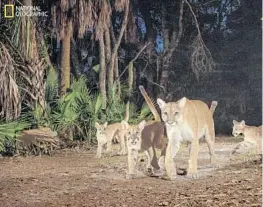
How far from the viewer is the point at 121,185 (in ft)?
13.1

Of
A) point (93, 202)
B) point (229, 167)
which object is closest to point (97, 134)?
point (229, 167)

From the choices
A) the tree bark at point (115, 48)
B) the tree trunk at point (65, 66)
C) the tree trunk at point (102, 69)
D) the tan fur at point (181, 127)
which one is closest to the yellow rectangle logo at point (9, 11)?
the tree trunk at point (65, 66)

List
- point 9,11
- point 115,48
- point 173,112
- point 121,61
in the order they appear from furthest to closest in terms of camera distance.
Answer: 1. point 121,61
2. point 115,48
3. point 9,11
4. point 173,112

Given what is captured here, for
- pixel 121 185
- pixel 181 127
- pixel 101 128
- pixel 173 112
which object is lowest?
pixel 121 185

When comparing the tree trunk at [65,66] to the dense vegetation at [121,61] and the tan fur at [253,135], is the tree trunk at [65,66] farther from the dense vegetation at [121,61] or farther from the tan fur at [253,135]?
the tan fur at [253,135]

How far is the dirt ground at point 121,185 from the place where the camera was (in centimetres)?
324

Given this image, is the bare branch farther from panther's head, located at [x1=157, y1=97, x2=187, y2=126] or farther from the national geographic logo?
panther's head, located at [x1=157, y1=97, x2=187, y2=126]

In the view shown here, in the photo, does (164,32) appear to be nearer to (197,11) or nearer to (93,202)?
(197,11)

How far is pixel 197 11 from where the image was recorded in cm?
867

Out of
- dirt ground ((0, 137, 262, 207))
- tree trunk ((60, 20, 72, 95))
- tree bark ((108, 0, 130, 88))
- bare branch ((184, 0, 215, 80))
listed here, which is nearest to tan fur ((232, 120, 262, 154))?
dirt ground ((0, 137, 262, 207))

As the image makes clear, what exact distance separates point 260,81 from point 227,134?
7.36 feet

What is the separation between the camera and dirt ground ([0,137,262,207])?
324cm

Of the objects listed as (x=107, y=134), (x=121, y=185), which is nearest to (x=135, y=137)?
(x=121, y=185)

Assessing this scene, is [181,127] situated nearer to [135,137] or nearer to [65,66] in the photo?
[135,137]
